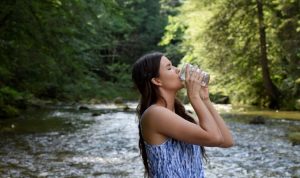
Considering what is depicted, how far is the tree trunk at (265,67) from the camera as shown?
76.5ft

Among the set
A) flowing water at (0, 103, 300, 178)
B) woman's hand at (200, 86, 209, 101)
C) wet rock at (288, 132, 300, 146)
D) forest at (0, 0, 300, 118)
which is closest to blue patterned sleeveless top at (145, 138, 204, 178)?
woman's hand at (200, 86, 209, 101)

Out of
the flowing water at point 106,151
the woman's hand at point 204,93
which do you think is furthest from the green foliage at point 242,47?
the woman's hand at point 204,93

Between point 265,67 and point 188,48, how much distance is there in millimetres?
6506

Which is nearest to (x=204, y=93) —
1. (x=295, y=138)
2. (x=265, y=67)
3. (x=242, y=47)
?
(x=295, y=138)

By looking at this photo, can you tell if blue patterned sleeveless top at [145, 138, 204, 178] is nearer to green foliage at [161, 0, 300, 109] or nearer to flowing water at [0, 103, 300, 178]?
flowing water at [0, 103, 300, 178]

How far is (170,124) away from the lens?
2.49 metres

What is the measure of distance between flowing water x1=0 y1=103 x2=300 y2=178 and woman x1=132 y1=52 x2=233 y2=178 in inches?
108

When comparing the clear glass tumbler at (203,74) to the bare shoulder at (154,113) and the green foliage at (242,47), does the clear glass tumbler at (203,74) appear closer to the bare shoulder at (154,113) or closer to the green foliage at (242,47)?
the bare shoulder at (154,113)

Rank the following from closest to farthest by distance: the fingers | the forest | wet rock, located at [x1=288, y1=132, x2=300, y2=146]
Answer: the fingers < wet rock, located at [x1=288, y1=132, x2=300, y2=146] < the forest

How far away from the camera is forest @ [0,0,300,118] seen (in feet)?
47.0

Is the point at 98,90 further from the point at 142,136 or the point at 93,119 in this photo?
the point at 142,136

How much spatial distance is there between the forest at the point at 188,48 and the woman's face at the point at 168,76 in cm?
1109

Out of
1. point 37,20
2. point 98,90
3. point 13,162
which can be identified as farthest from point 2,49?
point 98,90

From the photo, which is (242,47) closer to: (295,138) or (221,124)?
(295,138)
